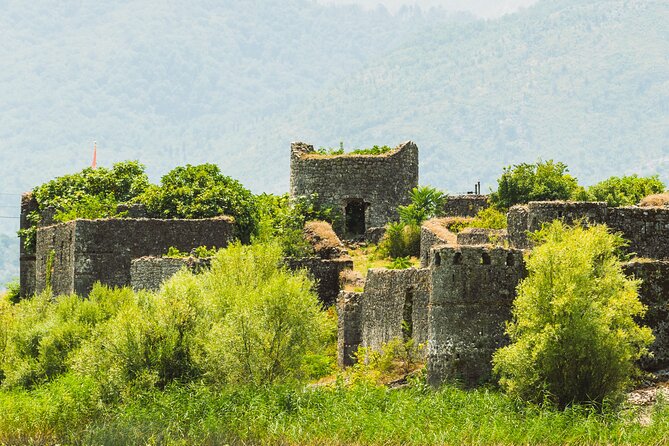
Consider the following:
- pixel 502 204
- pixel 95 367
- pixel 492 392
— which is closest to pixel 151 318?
pixel 95 367

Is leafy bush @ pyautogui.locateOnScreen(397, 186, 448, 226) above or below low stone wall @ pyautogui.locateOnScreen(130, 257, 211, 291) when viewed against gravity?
above

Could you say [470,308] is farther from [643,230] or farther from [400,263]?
[400,263]

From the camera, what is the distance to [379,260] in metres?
58.3

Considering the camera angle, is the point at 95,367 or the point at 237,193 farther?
the point at 237,193

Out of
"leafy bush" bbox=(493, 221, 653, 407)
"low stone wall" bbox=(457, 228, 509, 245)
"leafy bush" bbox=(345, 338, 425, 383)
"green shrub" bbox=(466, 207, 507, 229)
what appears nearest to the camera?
"leafy bush" bbox=(493, 221, 653, 407)

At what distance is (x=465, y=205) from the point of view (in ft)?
204

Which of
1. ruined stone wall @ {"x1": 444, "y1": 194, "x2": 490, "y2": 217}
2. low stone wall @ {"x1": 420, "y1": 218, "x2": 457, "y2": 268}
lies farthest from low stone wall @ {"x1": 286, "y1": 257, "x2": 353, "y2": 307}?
ruined stone wall @ {"x1": 444, "y1": 194, "x2": 490, "y2": 217}

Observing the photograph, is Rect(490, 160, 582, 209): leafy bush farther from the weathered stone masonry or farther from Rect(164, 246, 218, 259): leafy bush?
Rect(164, 246, 218, 259): leafy bush

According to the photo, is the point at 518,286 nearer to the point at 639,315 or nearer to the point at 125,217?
the point at 639,315

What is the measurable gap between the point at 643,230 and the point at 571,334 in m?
6.97

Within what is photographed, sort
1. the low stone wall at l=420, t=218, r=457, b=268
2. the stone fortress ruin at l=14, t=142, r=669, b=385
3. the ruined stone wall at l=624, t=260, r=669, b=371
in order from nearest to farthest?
the stone fortress ruin at l=14, t=142, r=669, b=385 < the ruined stone wall at l=624, t=260, r=669, b=371 < the low stone wall at l=420, t=218, r=457, b=268

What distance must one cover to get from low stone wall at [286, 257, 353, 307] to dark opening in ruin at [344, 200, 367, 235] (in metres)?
8.90

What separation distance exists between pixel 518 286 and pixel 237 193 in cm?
2385

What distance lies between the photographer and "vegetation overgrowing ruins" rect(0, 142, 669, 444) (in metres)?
39.7
